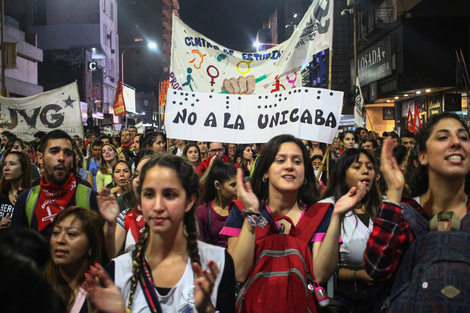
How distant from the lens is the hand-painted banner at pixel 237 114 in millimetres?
5953

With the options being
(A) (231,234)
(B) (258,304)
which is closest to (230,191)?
(A) (231,234)

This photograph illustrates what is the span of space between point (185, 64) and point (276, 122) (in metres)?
2.50

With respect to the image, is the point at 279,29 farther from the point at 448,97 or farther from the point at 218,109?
the point at 218,109

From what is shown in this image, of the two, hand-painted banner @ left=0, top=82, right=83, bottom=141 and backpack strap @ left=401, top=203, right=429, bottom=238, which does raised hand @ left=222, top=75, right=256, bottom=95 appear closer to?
hand-painted banner @ left=0, top=82, right=83, bottom=141

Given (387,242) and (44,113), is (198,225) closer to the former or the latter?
(387,242)

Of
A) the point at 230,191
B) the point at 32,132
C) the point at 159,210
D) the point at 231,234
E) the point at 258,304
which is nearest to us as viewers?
the point at 159,210

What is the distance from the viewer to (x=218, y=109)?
6586mm

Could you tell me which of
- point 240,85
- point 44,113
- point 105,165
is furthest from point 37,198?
point 44,113

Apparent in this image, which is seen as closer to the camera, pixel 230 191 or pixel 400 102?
pixel 230 191

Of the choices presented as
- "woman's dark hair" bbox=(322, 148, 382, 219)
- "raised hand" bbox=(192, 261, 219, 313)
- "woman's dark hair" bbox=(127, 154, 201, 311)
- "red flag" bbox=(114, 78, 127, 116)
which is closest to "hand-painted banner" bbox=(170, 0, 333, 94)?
"woman's dark hair" bbox=(322, 148, 382, 219)

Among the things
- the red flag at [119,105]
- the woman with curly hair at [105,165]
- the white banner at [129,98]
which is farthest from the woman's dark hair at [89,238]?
the white banner at [129,98]

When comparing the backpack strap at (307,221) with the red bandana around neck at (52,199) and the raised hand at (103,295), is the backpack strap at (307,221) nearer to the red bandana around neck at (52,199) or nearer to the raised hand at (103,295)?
the raised hand at (103,295)

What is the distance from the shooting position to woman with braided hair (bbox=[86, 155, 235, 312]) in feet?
7.69

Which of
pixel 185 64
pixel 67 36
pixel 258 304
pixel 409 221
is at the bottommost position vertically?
pixel 258 304
